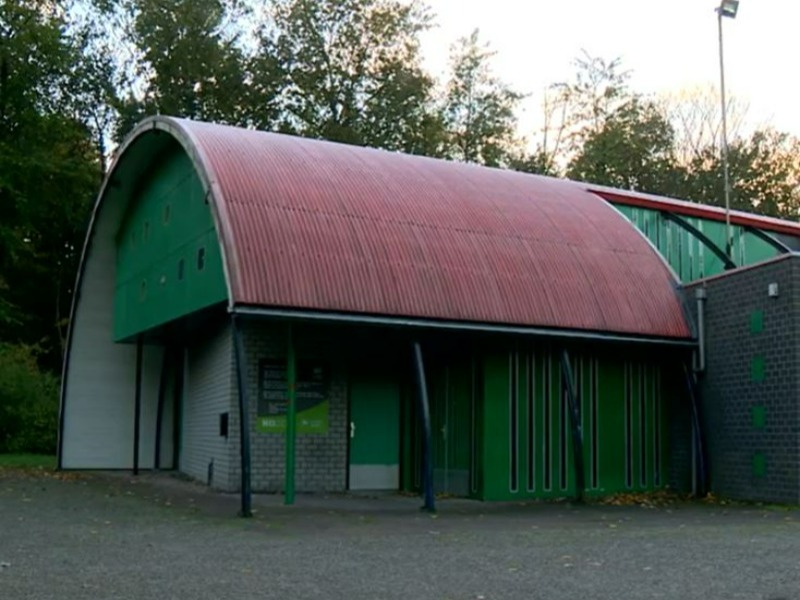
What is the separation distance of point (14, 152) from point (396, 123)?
14.1 metres

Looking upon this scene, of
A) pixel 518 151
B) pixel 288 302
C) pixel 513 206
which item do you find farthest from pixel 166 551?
pixel 518 151

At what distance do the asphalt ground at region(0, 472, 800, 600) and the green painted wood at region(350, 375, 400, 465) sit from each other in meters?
2.35

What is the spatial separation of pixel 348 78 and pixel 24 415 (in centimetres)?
1783

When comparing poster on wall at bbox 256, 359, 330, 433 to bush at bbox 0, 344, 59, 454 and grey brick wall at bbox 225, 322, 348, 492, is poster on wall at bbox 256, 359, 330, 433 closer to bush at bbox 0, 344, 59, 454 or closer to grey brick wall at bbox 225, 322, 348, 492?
grey brick wall at bbox 225, 322, 348, 492

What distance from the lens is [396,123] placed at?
3944 cm

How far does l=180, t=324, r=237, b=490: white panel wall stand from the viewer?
1727 centimetres

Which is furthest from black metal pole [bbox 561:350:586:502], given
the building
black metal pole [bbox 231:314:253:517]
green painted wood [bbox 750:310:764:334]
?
black metal pole [bbox 231:314:253:517]

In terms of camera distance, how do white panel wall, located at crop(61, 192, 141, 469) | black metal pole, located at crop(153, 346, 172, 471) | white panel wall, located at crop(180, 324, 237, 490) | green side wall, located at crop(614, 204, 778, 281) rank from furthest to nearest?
black metal pole, located at crop(153, 346, 172, 471)
white panel wall, located at crop(61, 192, 141, 469)
green side wall, located at crop(614, 204, 778, 281)
white panel wall, located at crop(180, 324, 237, 490)

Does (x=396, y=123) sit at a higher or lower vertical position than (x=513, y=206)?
higher

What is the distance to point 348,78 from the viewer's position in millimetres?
39938

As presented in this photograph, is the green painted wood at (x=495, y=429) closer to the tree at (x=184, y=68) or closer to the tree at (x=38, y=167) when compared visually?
the tree at (x=38, y=167)

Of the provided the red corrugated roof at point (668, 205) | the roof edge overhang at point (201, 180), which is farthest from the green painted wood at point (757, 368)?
the roof edge overhang at point (201, 180)

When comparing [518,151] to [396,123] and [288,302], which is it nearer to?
[396,123]

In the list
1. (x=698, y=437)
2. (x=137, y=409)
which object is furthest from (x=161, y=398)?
(x=698, y=437)
